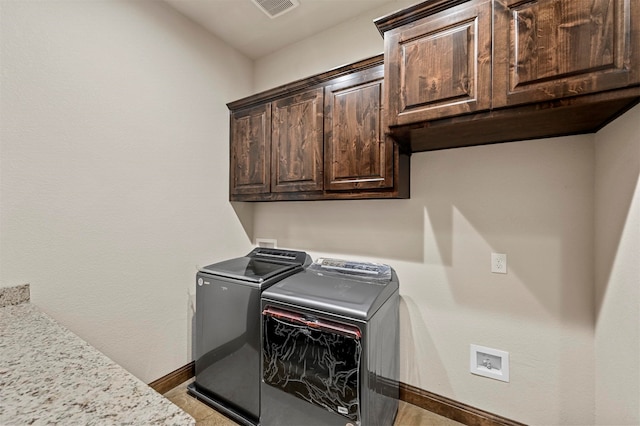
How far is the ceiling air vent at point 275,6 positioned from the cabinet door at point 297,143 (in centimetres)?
63

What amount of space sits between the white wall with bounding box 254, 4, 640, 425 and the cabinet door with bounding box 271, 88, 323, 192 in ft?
1.55

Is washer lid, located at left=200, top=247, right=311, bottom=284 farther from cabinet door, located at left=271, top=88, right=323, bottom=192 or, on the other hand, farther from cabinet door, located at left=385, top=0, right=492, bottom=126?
cabinet door, located at left=385, top=0, right=492, bottom=126

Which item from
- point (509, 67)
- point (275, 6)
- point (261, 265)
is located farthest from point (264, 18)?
point (261, 265)

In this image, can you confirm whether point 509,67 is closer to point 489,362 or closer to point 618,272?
point 618,272

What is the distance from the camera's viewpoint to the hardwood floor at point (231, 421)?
1.74 m

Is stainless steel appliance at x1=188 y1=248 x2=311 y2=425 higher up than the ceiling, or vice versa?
the ceiling

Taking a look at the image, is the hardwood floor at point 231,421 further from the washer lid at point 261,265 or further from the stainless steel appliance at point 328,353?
the washer lid at point 261,265

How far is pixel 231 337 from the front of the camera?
1.83 metres

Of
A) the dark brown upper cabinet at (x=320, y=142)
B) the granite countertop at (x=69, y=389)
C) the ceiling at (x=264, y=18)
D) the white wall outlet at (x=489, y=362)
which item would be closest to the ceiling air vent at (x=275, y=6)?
the ceiling at (x=264, y=18)

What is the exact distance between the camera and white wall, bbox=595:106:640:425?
3.50 ft

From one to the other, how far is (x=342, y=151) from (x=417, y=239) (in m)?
0.79

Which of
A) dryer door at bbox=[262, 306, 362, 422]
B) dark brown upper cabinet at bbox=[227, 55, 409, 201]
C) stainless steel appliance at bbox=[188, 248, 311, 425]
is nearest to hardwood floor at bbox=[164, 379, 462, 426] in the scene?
stainless steel appliance at bbox=[188, 248, 311, 425]

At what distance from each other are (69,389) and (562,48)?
195 centimetres

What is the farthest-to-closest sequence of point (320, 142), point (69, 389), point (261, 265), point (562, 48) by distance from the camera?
point (261, 265), point (320, 142), point (562, 48), point (69, 389)
